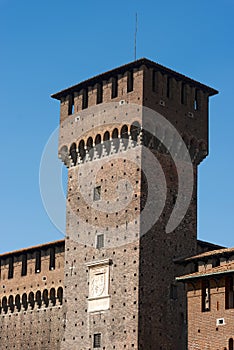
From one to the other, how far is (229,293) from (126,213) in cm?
445

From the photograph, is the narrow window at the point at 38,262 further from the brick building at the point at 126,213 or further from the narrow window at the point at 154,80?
the narrow window at the point at 154,80

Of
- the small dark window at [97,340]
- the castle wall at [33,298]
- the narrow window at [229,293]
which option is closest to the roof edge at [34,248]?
the castle wall at [33,298]

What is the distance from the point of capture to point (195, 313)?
20078 mm

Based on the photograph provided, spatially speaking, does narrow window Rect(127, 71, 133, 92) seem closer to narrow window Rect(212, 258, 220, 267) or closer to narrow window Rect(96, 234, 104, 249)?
narrow window Rect(96, 234, 104, 249)

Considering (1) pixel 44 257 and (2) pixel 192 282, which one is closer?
(2) pixel 192 282

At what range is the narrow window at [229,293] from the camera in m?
19.3

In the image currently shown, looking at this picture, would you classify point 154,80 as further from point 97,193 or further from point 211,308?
point 211,308

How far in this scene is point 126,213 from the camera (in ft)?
74.7

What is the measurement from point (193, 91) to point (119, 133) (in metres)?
2.84

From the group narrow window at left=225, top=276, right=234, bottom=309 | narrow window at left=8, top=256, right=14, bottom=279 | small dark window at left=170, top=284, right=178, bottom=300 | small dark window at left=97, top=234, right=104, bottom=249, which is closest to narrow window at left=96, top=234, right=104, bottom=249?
small dark window at left=97, top=234, right=104, bottom=249

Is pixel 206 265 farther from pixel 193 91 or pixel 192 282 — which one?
pixel 193 91

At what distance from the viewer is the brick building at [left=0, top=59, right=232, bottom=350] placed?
22.2m

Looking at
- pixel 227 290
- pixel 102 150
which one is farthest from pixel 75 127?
pixel 227 290

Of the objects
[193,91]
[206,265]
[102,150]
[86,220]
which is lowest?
[206,265]
